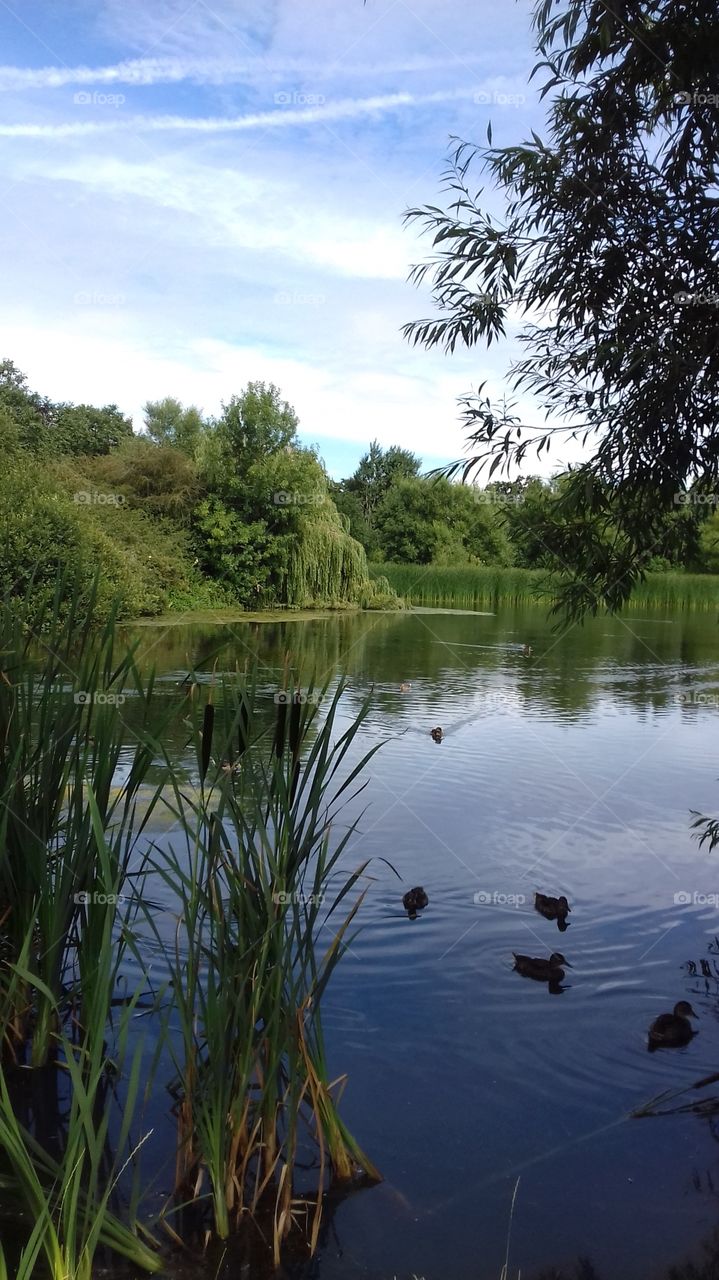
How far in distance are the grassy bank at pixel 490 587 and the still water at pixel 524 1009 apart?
23842mm

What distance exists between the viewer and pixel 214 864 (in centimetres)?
248

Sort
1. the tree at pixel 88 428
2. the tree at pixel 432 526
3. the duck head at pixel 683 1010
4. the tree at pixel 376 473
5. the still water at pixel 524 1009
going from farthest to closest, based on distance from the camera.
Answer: the tree at pixel 376 473, the tree at pixel 432 526, the tree at pixel 88 428, the duck head at pixel 683 1010, the still water at pixel 524 1009

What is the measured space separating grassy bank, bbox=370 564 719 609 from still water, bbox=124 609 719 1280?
23.8 metres

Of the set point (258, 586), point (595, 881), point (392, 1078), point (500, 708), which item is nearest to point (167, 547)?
point (258, 586)

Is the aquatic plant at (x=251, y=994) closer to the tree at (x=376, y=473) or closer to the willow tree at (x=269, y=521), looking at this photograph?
the willow tree at (x=269, y=521)

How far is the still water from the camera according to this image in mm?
2715

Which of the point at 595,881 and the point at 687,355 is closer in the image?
the point at 687,355

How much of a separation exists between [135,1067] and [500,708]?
9.72m

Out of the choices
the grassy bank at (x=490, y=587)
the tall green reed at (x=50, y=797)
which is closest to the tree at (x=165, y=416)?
the grassy bank at (x=490, y=587)

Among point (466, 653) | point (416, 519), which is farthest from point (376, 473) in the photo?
→ point (466, 653)

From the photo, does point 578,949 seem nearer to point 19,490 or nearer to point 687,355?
point 687,355

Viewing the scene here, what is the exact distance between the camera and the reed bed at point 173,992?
2.23 metres

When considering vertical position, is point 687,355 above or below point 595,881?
above

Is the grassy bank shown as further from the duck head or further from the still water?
the duck head
